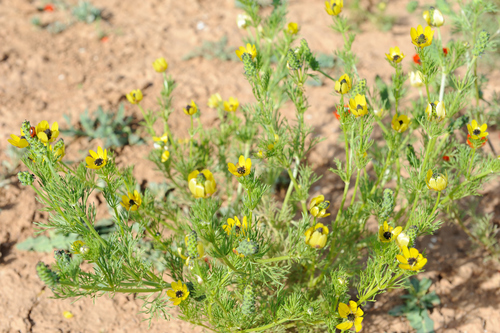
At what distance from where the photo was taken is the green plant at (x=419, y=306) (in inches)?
89.8

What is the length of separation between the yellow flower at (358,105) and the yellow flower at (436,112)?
0.27 metres

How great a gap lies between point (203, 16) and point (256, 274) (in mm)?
3831

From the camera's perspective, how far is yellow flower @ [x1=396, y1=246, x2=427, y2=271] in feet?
4.67

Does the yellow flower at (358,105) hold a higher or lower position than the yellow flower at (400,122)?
higher

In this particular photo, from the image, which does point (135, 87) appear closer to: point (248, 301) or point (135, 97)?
point (135, 97)

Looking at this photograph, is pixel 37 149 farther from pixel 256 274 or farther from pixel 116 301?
pixel 116 301

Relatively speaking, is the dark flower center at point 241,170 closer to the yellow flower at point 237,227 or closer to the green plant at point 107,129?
the yellow flower at point 237,227

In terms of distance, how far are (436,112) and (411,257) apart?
23.1 inches

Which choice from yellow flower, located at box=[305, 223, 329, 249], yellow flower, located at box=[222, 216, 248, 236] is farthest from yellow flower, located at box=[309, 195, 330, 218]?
yellow flower, located at box=[222, 216, 248, 236]

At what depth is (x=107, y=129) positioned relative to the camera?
10.6 feet

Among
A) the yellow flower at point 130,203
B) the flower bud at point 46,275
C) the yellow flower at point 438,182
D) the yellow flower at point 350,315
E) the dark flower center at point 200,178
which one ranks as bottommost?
the yellow flower at point 350,315

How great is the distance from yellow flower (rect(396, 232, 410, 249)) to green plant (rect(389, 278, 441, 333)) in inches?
36.3

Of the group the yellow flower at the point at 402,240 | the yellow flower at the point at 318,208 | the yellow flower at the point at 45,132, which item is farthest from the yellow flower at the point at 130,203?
the yellow flower at the point at 402,240

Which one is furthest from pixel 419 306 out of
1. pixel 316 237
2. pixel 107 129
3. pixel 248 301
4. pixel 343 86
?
pixel 107 129
